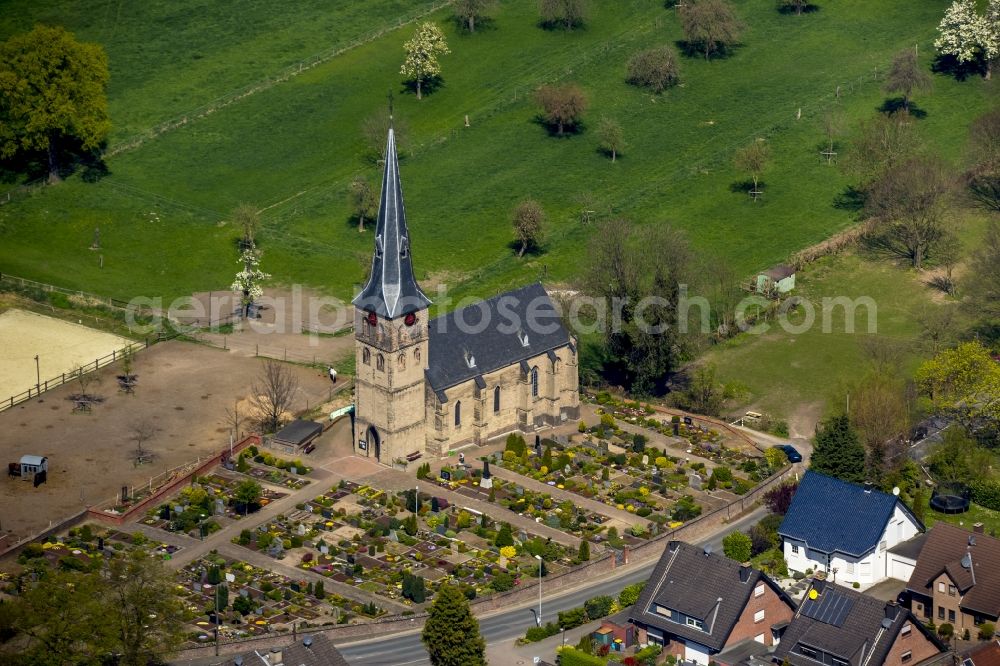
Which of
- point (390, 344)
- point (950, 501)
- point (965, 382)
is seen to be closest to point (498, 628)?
point (390, 344)

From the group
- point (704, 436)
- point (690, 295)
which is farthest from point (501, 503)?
point (690, 295)

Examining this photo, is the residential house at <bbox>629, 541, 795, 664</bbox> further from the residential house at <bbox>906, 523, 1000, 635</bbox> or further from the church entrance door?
the church entrance door

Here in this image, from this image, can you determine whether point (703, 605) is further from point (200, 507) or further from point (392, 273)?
point (200, 507)

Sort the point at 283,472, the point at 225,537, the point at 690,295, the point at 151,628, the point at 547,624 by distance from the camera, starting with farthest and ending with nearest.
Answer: the point at 690,295
the point at 283,472
the point at 225,537
the point at 547,624
the point at 151,628

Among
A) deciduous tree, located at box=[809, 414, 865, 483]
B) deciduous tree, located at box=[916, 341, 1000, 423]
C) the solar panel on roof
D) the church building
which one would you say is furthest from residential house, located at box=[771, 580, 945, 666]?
the church building

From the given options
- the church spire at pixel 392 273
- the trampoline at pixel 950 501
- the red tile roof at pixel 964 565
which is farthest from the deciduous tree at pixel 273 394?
the red tile roof at pixel 964 565

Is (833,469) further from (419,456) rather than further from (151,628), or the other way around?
(151,628)
